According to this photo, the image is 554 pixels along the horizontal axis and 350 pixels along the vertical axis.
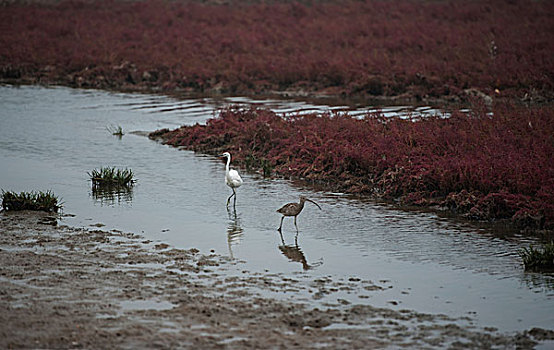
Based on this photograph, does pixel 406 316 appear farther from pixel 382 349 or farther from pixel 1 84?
pixel 1 84

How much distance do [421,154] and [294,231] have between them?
4.55 meters

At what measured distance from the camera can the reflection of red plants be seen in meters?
13.1

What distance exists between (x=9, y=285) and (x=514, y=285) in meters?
6.17

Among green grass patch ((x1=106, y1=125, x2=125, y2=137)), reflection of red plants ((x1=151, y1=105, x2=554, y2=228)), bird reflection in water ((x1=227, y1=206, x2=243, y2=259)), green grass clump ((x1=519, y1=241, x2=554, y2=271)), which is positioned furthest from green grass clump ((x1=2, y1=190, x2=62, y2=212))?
green grass patch ((x1=106, y1=125, x2=125, y2=137))

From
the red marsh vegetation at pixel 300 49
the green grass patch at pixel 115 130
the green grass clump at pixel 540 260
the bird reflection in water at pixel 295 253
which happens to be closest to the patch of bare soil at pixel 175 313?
the bird reflection in water at pixel 295 253

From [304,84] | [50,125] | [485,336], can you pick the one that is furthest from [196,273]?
[304,84]

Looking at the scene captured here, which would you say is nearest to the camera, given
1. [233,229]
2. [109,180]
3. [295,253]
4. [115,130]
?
[295,253]

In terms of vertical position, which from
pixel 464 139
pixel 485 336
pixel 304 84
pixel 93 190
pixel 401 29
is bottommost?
pixel 485 336

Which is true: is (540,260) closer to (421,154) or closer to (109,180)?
(421,154)

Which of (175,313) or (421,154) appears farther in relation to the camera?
(421,154)

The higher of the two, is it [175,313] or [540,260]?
[540,260]

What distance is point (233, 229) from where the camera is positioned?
479 inches

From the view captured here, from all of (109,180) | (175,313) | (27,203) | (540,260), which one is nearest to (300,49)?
(109,180)

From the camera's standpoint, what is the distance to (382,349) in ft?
23.1
